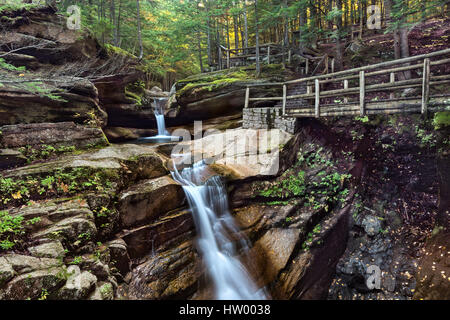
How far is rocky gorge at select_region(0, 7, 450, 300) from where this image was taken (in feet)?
14.9

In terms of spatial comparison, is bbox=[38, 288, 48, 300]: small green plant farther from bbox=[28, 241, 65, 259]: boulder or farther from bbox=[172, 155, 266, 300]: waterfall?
bbox=[172, 155, 266, 300]: waterfall

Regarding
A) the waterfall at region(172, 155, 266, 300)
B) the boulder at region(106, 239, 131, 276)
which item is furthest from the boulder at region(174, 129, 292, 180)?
the boulder at region(106, 239, 131, 276)

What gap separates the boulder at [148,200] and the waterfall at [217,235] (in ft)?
1.84

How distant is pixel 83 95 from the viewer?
927 centimetres

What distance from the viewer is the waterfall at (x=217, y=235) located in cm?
613

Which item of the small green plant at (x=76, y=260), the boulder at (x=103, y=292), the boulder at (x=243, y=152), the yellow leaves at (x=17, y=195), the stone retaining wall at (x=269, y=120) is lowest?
the boulder at (x=103, y=292)

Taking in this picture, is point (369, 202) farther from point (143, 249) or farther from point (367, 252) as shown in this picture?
point (143, 249)

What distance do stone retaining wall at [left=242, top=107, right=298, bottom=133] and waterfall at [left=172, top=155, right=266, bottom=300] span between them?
3.46m

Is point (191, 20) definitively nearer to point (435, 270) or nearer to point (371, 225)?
point (371, 225)

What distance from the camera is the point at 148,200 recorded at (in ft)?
20.4

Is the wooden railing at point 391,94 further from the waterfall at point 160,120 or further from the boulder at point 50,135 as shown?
the waterfall at point 160,120

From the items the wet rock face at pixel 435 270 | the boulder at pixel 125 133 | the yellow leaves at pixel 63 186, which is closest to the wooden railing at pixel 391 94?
the wet rock face at pixel 435 270

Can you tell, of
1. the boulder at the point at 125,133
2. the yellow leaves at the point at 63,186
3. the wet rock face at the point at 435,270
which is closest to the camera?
the wet rock face at the point at 435,270

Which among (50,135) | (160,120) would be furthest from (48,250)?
(160,120)
